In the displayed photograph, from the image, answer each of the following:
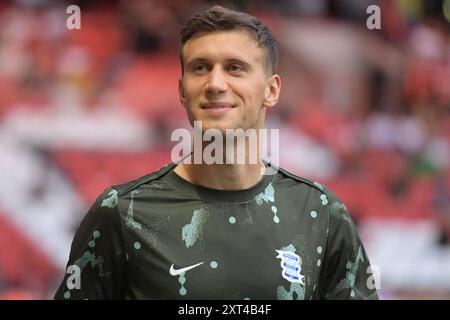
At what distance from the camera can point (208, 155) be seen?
187 cm

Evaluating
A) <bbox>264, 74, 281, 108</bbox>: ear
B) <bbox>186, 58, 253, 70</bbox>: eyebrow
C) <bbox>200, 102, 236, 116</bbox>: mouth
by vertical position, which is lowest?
<bbox>200, 102, 236, 116</bbox>: mouth

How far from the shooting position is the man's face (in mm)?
1804

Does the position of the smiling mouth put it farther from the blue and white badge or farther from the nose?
the blue and white badge

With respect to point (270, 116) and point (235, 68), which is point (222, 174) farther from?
point (270, 116)

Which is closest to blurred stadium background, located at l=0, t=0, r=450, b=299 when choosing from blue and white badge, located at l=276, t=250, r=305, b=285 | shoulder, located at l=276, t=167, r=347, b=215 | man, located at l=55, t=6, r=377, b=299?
Result: shoulder, located at l=276, t=167, r=347, b=215

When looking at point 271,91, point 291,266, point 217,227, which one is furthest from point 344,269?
point 271,91

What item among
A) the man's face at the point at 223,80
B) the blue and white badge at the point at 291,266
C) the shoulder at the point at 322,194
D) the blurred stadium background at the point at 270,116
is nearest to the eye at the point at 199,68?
the man's face at the point at 223,80

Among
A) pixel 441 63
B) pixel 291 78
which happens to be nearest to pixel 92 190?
pixel 291 78

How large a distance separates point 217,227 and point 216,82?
364mm

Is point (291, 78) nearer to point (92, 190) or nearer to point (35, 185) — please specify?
point (92, 190)

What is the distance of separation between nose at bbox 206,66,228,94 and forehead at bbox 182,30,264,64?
35 mm

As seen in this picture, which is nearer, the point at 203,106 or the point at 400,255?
the point at 203,106

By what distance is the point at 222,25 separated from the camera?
1855 millimetres
